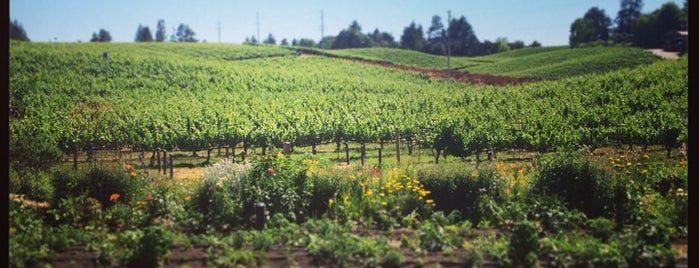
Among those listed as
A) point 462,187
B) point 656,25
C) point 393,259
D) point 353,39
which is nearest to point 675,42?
point 656,25

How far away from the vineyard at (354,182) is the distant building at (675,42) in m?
8.46

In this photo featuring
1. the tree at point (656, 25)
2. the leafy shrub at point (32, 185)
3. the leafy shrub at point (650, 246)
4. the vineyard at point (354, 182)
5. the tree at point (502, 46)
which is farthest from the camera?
the tree at point (502, 46)

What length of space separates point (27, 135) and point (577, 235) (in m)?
9.16

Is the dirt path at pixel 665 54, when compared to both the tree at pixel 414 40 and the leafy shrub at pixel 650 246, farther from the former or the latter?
the leafy shrub at pixel 650 246

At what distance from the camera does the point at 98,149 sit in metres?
11.7

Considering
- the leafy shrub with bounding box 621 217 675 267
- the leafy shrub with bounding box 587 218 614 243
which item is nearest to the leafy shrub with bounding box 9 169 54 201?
the leafy shrub with bounding box 587 218 614 243

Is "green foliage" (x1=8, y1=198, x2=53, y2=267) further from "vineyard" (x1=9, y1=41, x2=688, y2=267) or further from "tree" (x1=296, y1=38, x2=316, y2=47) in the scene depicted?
"tree" (x1=296, y1=38, x2=316, y2=47)

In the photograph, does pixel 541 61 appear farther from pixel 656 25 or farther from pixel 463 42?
pixel 463 42

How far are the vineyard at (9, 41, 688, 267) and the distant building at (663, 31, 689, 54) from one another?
8.46 meters

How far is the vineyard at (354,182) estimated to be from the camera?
6711 millimetres

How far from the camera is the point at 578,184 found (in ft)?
27.0

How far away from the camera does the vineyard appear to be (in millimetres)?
6711

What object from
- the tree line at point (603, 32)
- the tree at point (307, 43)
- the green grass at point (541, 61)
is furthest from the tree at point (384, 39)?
the tree at point (307, 43)

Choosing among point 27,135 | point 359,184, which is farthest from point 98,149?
point 359,184
